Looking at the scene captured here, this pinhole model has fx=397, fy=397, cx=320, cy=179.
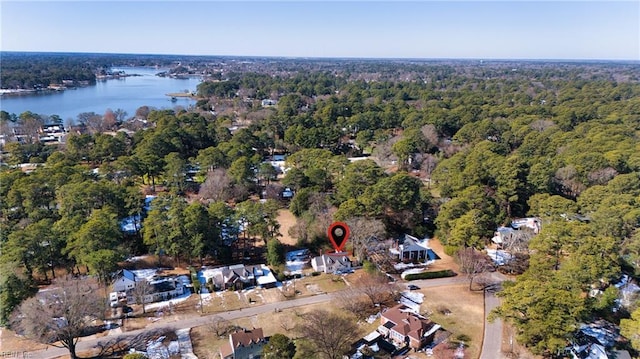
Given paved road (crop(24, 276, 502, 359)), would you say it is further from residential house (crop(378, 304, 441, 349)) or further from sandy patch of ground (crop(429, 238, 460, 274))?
residential house (crop(378, 304, 441, 349))

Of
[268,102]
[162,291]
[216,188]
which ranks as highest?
[268,102]

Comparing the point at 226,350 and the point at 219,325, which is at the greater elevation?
the point at 226,350

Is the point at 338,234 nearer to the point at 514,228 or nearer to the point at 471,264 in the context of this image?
the point at 471,264

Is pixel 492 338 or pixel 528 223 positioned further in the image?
pixel 528 223

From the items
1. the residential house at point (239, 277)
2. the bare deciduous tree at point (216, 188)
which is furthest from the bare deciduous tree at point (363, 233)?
the bare deciduous tree at point (216, 188)

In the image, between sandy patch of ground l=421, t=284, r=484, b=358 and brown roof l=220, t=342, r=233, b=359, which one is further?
sandy patch of ground l=421, t=284, r=484, b=358

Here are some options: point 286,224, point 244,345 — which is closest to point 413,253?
point 286,224

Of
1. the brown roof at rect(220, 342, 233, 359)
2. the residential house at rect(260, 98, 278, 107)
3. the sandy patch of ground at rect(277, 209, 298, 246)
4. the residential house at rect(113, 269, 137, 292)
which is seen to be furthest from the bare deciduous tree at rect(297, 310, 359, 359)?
the residential house at rect(260, 98, 278, 107)
